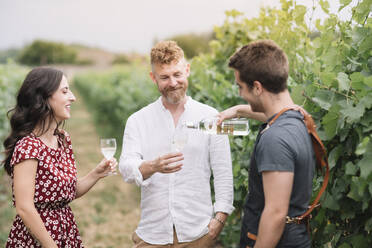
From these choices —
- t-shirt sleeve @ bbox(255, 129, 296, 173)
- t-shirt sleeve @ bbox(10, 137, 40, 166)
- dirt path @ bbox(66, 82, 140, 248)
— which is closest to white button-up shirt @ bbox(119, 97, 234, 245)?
t-shirt sleeve @ bbox(10, 137, 40, 166)

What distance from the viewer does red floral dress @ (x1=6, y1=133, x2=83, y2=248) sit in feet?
8.75

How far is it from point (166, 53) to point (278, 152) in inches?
53.0

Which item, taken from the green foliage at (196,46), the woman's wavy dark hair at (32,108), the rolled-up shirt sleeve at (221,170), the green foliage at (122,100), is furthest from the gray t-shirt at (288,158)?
the green foliage at (122,100)

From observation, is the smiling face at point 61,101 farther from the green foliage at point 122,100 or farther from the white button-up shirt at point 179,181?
the green foliage at point 122,100

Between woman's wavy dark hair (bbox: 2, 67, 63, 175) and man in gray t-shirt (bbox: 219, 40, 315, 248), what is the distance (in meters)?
1.44

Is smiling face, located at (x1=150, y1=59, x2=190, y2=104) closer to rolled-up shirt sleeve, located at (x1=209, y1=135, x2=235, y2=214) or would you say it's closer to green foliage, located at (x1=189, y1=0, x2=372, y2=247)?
rolled-up shirt sleeve, located at (x1=209, y1=135, x2=235, y2=214)

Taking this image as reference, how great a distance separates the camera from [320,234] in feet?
8.54

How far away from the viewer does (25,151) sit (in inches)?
102

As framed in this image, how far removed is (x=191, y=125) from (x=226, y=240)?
9.14 ft

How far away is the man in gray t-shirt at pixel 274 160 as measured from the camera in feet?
6.46

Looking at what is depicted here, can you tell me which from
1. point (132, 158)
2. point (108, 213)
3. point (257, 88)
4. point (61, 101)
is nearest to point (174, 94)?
point (132, 158)

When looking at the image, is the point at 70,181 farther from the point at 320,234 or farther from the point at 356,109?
the point at 356,109

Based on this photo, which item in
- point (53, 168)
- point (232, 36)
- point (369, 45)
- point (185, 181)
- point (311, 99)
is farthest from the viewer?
point (232, 36)

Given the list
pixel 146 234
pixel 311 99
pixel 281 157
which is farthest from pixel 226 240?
pixel 281 157
